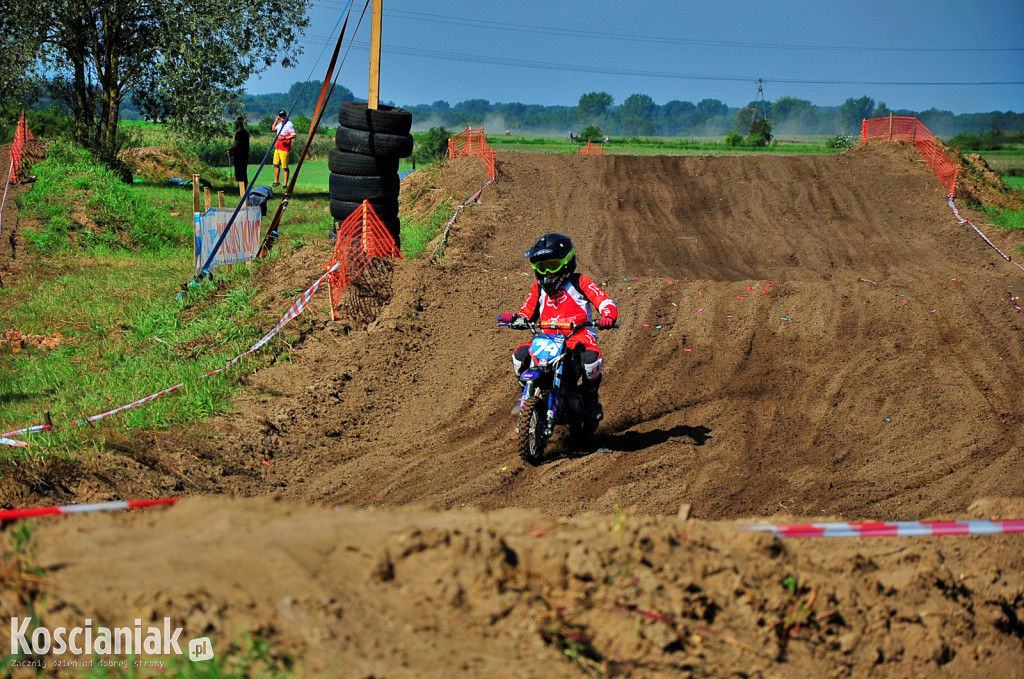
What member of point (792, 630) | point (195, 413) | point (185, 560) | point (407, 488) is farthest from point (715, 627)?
point (195, 413)

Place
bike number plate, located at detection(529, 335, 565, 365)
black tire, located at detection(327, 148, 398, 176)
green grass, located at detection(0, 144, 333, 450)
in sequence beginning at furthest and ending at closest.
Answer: black tire, located at detection(327, 148, 398, 176)
green grass, located at detection(0, 144, 333, 450)
bike number plate, located at detection(529, 335, 565, 365)

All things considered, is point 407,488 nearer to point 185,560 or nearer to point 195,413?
point 195,413

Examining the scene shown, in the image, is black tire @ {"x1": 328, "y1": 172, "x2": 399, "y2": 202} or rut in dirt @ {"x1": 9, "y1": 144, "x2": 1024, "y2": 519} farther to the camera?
black tire @ {"x1": 328, "y1": 172, "x2": 399, "y2": 202}

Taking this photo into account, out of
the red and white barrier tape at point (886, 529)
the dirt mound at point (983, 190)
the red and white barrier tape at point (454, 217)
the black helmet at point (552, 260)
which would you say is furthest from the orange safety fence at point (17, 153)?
the dirt mound at point (983, 190)

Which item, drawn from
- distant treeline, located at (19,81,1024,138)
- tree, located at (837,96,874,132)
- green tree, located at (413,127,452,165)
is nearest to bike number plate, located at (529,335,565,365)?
green tree, located at (413,127,452,165)

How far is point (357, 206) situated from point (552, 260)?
688 centimetres

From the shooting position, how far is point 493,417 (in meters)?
9.42

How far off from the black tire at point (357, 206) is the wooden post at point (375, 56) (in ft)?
5.18

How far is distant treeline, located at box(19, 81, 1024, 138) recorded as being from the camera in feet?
322

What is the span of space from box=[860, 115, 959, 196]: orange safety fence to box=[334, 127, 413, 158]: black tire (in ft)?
53.2

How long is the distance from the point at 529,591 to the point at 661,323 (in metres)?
9.03

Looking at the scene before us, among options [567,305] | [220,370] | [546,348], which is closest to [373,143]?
[220,370]

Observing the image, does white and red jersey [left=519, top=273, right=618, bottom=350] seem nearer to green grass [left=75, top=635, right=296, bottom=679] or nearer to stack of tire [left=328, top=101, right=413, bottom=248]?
green grass [left=75, top=635, right=296, bottom=679]

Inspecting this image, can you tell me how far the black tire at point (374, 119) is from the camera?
45.3 ft
